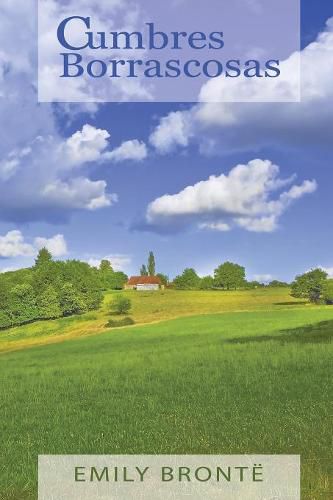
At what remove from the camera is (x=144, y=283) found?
5709 inches

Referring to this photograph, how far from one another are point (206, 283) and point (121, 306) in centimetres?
3433

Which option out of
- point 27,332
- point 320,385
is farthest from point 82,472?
point 27,332

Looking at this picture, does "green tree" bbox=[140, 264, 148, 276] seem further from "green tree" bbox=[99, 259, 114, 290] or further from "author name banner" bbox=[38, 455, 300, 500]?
"author name banner" bbox=[38, 455, 300, 500]

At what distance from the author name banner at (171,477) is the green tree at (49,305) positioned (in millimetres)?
84051

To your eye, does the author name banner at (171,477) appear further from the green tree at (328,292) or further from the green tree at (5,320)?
the green tree at (328,292)

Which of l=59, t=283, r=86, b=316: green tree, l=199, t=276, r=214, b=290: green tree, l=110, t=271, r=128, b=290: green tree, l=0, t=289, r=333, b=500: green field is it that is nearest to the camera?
l=0, t=289, r=333, b=500: green field

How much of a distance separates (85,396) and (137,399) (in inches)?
105

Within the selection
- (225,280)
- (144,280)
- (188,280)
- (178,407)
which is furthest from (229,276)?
(178,407)

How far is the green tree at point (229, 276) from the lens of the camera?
122875mm

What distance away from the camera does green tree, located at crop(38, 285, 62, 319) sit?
94.8 m

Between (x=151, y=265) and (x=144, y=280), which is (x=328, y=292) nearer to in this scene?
(x=144, y=280)

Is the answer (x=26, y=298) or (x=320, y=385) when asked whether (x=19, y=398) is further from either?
(x=26, y=298)

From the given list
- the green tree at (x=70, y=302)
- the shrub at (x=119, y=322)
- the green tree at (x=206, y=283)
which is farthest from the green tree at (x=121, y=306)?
the green tree at (x=206, y=283)

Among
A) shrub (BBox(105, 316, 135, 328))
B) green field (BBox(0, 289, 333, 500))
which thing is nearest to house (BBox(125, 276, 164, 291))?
shrub (BBox(105, 316, 135, 328))
